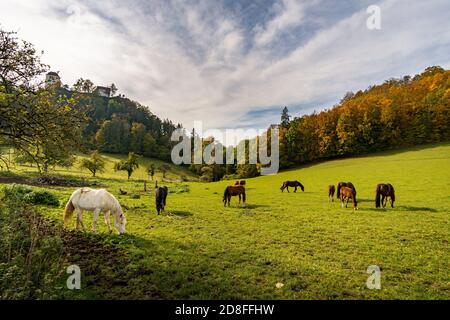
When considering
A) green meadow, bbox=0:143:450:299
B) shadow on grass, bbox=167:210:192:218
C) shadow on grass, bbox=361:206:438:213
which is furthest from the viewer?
shadow on grass, bbox=361:206:438:213

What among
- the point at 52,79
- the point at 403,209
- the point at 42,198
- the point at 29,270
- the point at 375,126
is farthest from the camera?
the point at 375,126

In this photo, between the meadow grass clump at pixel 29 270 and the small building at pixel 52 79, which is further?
the small building at pixel 52 79

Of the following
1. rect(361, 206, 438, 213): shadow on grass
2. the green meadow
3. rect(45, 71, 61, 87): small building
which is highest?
rect(45, 71, 61, 87): small building

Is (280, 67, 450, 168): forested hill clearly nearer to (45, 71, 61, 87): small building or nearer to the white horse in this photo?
the white horse

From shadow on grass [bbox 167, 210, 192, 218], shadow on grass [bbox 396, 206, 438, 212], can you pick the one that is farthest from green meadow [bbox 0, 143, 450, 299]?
shadow on grass [bbox 396, 206, 438, 212]

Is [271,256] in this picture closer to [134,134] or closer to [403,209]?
[403,209]

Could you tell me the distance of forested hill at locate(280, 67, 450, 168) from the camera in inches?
2495

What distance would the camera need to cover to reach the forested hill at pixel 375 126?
63.4 m

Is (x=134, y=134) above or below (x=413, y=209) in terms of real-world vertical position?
above

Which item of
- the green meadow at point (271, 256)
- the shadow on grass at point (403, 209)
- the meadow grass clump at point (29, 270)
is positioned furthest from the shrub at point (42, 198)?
the shadow on grass at point (403, 209)

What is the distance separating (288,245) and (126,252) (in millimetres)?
7070

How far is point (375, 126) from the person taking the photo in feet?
223

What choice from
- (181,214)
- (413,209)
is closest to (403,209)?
(413,209)

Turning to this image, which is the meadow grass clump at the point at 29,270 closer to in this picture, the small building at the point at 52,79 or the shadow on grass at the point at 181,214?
the small building at the point at 52,79
